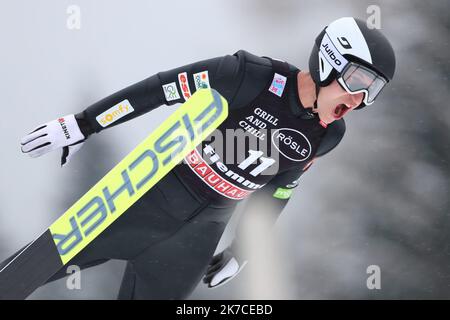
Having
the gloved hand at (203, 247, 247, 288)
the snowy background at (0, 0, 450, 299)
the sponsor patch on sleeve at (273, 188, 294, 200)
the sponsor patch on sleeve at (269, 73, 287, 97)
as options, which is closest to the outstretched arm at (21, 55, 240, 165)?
the sponsor patch on sleeve at (269, 73, 287, 97)

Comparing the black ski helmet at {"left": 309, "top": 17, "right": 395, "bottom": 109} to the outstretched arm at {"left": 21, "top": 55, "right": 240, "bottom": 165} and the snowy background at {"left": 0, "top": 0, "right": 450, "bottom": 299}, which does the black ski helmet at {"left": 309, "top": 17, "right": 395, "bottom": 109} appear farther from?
the snowy background at {"left": 0, "top": 0, "right": 450, "bottom": 299}

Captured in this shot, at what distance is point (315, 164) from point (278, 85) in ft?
6.47

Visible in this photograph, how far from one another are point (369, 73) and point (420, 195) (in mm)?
2342

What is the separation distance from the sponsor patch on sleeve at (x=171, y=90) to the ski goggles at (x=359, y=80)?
0.54 m

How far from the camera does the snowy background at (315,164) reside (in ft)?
13.8

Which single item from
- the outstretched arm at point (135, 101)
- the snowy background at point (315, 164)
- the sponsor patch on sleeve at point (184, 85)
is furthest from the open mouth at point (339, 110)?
the snowy background at point (315, 164)

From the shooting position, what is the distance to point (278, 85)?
2.55 metres

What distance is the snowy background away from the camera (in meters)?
4.21

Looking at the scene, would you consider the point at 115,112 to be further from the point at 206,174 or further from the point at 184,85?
the point at 206,174

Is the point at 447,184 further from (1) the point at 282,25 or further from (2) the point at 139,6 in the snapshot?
(2) the point at 139,6

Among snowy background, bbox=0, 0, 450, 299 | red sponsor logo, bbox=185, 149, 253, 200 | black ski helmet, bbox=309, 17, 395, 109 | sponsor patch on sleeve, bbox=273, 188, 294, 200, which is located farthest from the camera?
snowy background, bbox=0, 0, 450, 299

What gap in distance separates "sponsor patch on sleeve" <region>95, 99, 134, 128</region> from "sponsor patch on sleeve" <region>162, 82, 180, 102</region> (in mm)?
128

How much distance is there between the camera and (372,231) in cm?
452

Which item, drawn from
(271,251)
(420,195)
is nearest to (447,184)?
(420,195)
